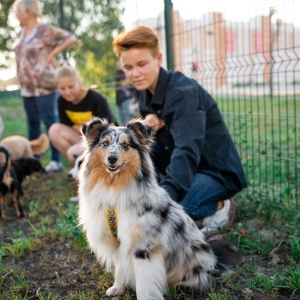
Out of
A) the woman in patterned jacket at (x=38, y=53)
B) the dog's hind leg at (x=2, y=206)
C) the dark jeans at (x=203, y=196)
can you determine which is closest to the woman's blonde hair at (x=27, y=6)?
the woman in patterned jacket at (x=38, y=53)

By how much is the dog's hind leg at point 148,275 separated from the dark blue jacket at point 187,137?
544 millimetres

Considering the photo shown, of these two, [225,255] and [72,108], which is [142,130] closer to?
[225,255]

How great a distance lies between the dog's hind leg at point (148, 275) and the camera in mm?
2432

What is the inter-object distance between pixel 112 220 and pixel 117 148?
18.9 inches

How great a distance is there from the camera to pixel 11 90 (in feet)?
41.2

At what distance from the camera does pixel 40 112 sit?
661cm

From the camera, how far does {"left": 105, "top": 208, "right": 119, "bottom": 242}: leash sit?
254 cm

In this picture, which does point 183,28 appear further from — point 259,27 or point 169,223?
point 169,223

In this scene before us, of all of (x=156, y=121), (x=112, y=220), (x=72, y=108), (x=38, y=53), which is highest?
(x=38, y=53)

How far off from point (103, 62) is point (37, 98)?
1.64 meters

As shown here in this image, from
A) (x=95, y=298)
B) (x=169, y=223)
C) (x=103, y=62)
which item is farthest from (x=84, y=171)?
(x=103, y=62)

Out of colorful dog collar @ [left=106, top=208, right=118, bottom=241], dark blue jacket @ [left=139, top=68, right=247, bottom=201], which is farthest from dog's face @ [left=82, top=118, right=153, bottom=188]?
dark blue jacket @ [left=139, top=68, right=247, bottom=201]

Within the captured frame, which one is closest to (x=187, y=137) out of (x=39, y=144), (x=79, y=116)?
(x=79, y=116)

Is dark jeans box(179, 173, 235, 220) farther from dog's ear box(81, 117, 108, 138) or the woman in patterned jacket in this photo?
the woman in patterned jacket
